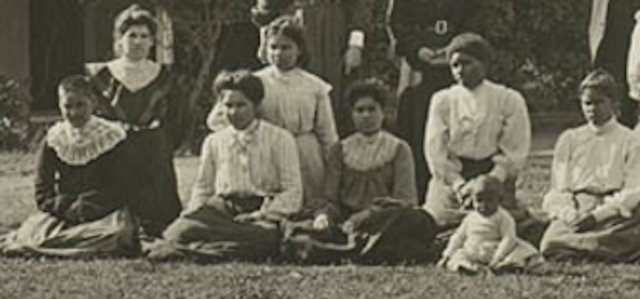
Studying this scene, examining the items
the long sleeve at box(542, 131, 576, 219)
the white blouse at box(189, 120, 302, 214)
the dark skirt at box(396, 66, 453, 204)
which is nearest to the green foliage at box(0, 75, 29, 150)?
the dark skirt at box(396, 66, 453, 204)

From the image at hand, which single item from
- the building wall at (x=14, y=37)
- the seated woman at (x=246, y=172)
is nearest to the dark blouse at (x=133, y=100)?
the seated woman at (x=246, y=172)

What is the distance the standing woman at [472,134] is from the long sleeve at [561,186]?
A: 180mm

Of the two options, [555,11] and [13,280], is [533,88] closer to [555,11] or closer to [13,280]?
[555,11]

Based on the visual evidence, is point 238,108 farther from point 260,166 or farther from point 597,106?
point 597,106

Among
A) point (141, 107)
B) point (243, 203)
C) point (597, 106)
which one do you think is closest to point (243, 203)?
point (243, 203)

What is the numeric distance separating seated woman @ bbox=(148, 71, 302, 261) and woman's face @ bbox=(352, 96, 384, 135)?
0.37m

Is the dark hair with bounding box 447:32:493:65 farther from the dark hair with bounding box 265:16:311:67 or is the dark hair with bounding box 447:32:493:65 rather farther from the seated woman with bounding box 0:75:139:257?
the seated woman with bounding box 0:75:139:257

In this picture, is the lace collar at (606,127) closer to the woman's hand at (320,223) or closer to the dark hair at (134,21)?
the woman's hand at (320,223)

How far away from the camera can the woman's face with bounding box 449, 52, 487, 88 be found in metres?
8.95

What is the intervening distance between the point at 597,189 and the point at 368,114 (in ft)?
4.07

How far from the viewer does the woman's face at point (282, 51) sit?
364 inches

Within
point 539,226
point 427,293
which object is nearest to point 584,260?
point 539,226

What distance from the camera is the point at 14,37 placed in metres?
18.5

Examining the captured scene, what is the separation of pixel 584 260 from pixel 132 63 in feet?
8.89
